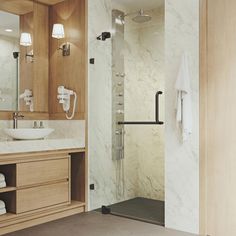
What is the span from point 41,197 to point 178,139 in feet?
5.11

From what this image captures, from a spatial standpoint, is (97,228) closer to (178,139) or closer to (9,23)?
(178,139)

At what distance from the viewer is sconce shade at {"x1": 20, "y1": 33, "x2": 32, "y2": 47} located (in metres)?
4.00

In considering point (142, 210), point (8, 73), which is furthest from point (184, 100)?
point (8, 73)

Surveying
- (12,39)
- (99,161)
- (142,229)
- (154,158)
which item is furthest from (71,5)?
(142,229)

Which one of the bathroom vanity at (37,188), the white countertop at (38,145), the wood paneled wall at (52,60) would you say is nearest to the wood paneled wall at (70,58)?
the wood paneled wall at (52,60)

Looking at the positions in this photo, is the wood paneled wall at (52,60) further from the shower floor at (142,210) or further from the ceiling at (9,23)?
the shower floor at (142,210)

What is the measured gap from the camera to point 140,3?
14.5ft

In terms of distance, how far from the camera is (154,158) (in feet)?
14.9

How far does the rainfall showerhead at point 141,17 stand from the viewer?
434 centimetres

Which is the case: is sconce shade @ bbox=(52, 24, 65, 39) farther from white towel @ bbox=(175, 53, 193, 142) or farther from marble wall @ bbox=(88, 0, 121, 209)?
white towel @ bbox=(175, 53, 193, 142)

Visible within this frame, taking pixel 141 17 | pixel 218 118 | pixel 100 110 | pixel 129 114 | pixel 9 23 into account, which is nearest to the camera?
pixel 218 118

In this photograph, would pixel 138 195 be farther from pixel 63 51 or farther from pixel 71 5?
pixel 71 5

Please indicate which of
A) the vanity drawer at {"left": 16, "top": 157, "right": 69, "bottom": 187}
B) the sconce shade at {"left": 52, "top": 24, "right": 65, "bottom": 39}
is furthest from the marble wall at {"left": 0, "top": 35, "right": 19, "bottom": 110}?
the vanity drawer at {"left": 16, "top": 157, "right": 69, "bottom": 187}

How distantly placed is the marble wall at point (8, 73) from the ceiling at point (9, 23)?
0.19ft
